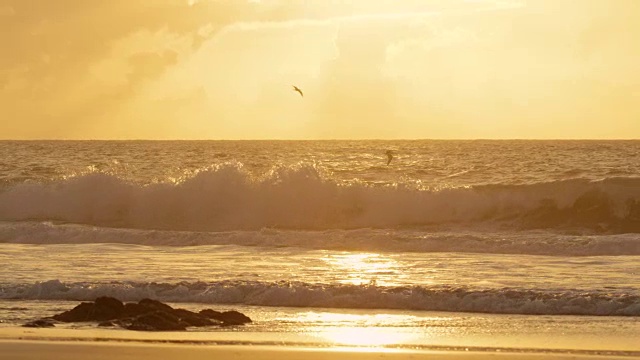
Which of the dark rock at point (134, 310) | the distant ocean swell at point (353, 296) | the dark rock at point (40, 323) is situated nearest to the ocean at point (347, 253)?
the distant ocean swell at point (353, 296)

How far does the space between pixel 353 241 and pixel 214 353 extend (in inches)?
522

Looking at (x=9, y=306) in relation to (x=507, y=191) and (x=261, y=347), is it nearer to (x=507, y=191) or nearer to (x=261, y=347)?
(x=261, y=347)

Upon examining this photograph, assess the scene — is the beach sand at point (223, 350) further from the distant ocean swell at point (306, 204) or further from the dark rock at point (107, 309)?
the distant ocean swell at point (306, 204)

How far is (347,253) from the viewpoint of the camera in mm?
21422

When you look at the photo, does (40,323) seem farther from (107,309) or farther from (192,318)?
(192,318)

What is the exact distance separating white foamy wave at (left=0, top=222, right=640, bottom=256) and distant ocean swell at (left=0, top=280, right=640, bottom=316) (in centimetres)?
680

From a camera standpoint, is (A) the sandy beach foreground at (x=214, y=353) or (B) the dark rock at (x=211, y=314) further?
(B) the dark rock at (x=211, y=314)

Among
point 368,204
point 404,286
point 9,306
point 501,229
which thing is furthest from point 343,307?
point 368,204

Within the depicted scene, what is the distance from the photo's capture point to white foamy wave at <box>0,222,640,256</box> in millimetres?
21344

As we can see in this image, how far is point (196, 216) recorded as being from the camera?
105 feet

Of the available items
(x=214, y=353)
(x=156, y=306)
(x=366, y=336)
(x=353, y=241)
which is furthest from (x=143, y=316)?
(x=353, y=241)

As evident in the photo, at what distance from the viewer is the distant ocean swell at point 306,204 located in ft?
101

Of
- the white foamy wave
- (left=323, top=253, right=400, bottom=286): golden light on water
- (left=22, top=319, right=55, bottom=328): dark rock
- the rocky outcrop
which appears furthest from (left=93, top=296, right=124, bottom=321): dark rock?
the white foamy wave

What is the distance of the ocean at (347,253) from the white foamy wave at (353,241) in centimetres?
7
